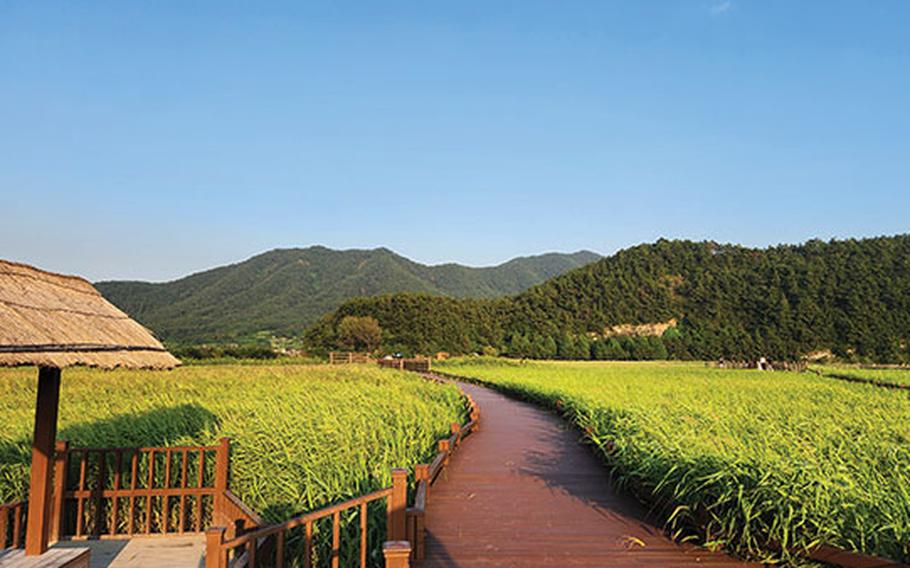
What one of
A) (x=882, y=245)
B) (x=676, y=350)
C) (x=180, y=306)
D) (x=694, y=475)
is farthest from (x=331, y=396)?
(x=180, y=306)

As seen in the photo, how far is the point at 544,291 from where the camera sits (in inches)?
3127

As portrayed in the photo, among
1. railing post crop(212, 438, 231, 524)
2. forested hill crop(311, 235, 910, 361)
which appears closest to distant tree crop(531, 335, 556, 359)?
forested hill crop(311, 235, 910, 361)

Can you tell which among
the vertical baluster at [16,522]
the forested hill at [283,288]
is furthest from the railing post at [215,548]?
the forested hill at [283,288]

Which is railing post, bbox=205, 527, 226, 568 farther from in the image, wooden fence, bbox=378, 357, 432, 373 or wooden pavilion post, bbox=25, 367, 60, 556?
wooden fence, bbox=378, 357, 432, 373

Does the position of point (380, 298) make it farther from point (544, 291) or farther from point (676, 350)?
point (676, 350)

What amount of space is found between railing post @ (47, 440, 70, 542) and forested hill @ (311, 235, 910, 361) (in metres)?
55.4

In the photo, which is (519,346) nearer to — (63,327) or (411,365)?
(411,365)

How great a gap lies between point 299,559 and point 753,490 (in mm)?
3660

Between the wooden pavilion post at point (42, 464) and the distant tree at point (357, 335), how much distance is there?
2056 inches

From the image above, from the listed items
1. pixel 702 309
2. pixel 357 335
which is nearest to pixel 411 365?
pixel 357 335

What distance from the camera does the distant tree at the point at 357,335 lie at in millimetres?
57406

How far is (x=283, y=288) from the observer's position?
129750 mm

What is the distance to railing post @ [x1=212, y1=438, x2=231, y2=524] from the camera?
6246 mm

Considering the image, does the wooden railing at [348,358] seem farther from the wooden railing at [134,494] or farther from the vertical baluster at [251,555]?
the vertical baluster at [251,555]
